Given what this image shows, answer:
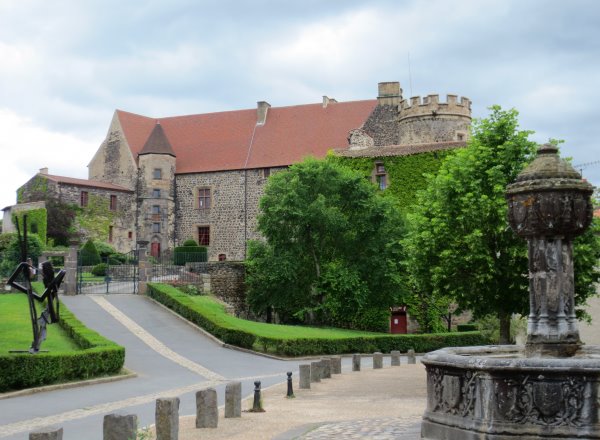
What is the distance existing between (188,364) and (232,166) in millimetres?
36047

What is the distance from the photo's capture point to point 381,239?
39.0 meters

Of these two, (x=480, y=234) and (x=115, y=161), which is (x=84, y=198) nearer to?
(x=115, y=161)

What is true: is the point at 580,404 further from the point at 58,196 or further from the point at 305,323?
the point at 58,196

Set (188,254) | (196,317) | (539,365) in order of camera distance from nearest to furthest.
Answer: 1. (539,365)
2. (196,317)
3. (188,254)

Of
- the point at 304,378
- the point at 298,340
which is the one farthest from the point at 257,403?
the point at 298,340

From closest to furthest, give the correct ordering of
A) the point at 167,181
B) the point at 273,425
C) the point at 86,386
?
the point at 273,425
the point at 86,386
the point at 167,181

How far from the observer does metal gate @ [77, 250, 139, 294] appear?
3906cm

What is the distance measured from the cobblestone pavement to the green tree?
83.4ft

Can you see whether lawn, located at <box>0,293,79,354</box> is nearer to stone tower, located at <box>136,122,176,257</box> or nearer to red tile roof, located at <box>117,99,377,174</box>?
stone tower, located at <box>136,122,176,257</box>

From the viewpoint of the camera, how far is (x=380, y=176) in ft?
151

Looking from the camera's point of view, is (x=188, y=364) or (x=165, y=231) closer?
(x=188, y=364)

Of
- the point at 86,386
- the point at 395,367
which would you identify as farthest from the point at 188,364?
the point at 395,367

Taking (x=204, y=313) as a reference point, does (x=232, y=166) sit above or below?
above

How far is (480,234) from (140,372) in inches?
398
